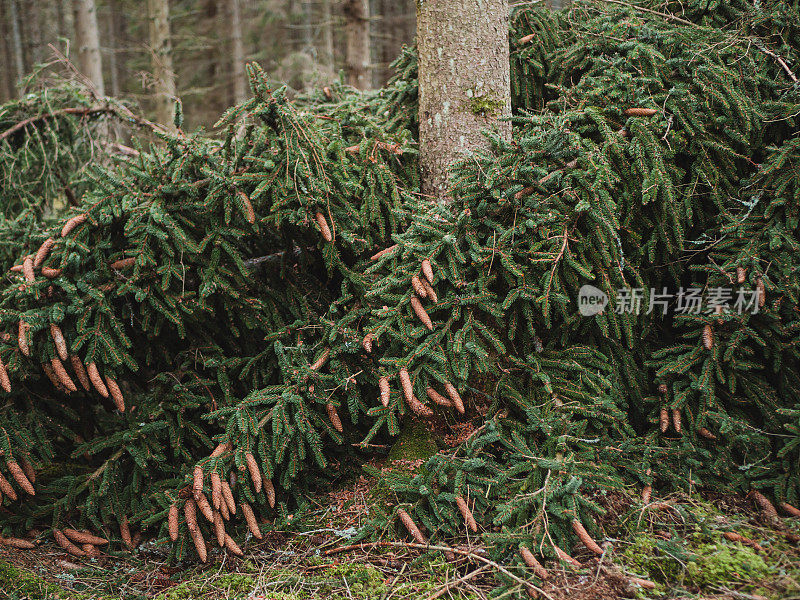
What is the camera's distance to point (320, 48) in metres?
12.2

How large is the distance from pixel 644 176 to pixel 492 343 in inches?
48.6

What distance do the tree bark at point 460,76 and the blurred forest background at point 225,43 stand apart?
4878mm

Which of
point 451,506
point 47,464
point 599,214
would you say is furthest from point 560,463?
point 47,464

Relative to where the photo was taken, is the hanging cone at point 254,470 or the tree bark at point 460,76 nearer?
the hanging cone at point 254,470

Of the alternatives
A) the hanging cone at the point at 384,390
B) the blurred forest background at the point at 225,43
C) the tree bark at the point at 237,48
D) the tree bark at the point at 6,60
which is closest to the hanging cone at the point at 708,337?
the hanging cone at the point at 384,390

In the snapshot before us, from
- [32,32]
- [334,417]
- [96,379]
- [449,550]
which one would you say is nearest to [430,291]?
[334,417]

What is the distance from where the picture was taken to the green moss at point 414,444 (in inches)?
116

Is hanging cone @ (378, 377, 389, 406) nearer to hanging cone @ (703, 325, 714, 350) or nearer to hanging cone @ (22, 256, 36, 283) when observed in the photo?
hanging cone @ (703, 325, 714, 350)

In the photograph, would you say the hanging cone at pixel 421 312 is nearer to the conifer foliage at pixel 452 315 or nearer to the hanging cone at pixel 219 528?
the conifer foliage at pixel 452 315

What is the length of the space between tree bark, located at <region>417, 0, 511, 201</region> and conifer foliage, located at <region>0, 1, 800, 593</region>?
0.31 meters

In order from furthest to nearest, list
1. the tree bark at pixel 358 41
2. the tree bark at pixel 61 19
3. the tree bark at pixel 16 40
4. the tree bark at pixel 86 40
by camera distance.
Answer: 1. the tree bark at pixel 16 40
2. the tree bark at pixel 61 19
3. the tree bark at pixel 86 40
4. the tree bark at pixel 358 41

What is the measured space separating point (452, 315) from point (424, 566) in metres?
1.23

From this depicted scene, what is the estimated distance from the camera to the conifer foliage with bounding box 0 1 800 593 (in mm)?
2732

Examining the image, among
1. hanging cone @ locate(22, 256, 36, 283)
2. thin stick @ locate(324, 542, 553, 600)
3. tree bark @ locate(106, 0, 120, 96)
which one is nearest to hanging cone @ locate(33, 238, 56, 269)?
hanging cone @ locate(22, 256, 36, 283)
